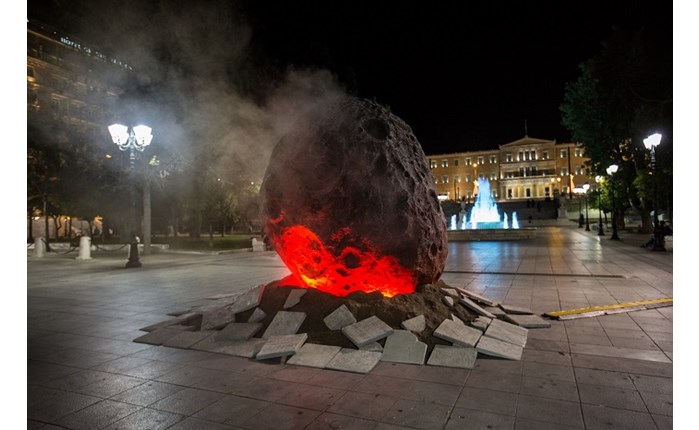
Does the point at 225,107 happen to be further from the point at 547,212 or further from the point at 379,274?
the point at 547,212

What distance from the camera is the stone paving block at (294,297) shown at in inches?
208

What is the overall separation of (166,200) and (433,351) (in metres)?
26.5

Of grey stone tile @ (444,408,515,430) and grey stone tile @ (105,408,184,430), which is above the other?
grey stone tile @ (444,408,515,430)

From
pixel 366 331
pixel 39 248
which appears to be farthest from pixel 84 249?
pixel 366 331

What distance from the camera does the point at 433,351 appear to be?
4.31 metres

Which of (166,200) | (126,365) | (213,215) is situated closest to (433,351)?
(126,365)

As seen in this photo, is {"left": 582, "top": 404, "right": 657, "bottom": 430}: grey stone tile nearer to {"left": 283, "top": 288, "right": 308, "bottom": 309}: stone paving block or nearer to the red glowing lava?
the red glowing lava

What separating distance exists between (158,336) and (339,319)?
7.69 ft

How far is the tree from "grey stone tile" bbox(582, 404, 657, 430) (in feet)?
63.4

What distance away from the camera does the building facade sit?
86.1 metres

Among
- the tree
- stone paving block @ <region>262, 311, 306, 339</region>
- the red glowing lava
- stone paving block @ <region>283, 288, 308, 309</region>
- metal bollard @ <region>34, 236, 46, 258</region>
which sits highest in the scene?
the tree

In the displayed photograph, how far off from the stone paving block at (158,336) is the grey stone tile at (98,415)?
166 centimetres

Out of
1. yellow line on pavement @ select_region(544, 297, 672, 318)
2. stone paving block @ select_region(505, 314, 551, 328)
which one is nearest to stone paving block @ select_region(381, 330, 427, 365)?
stone paving block @ select_region(505, 314, 551, 328)

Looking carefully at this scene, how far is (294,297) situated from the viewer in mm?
5367
